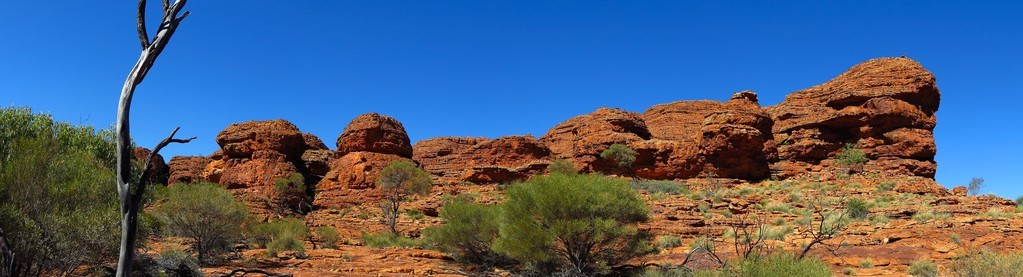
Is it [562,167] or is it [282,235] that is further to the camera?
[562,167]

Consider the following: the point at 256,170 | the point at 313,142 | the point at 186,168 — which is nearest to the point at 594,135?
the point at 313,142

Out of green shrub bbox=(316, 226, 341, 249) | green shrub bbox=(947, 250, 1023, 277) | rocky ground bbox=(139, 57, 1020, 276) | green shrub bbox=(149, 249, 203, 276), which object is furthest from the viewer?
rocky ground bbox=(139, 57, 1020, 276)

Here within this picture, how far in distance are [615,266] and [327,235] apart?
A: 12.9m

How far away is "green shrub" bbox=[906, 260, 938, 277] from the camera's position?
12.1 m

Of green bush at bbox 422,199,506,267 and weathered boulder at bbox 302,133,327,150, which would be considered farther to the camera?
weathered boulder at bbox 302,133,327,150

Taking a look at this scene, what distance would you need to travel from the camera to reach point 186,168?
47.8 metres

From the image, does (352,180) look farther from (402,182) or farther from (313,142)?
(313,142)

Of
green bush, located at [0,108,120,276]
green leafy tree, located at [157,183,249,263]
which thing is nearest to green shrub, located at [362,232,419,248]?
green leafy tree, located at [157,183,249,263]

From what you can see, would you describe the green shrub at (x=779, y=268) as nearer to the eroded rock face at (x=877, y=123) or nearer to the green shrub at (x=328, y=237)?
the green shrub at (x=328, y=237)

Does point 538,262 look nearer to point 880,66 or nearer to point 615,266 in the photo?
point 615,266

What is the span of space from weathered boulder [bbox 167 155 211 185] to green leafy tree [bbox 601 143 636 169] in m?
32.5

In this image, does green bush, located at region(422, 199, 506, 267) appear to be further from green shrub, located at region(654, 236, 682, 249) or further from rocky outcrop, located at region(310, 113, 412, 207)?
rocky outcrop, located at region(310, 113, 412, 207)

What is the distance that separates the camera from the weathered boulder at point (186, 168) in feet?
150

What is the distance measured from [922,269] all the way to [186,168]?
51632 millimetres
